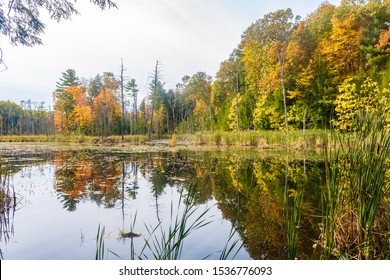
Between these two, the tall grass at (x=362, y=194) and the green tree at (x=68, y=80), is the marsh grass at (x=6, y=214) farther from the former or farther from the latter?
the green tree at (x=68, y=80)

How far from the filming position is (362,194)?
162 cm

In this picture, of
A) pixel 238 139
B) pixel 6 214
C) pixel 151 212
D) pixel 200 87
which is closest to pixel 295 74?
pixel 238 139

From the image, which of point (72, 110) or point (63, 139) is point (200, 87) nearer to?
point (63, 139)

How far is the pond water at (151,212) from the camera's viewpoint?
2.11m

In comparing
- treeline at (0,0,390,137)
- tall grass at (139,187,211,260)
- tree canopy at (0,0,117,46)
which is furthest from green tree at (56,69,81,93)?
tall grass at (139,187,211,260)

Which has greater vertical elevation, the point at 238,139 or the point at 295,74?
the point at 295,74

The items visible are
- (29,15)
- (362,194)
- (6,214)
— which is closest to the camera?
(362,194)

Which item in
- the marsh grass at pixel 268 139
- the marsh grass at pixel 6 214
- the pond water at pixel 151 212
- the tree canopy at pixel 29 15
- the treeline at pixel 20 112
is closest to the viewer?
the pond water at pixel 151 212

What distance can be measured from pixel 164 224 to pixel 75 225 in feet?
2.92

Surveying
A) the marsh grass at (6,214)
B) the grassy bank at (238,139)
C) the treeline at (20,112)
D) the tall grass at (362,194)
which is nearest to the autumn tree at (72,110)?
the treeline at (20,112)

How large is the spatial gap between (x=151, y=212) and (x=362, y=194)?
218cm

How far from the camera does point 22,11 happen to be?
324cm

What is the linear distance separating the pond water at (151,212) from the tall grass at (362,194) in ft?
0.88

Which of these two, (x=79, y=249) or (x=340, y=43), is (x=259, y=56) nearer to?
(x=340, y=43)
